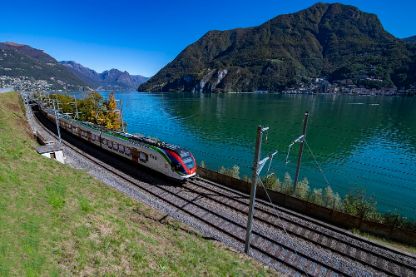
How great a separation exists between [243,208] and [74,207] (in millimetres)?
13586

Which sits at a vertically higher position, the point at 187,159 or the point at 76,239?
the point at 76,239

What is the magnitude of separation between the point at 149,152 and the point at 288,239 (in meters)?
16.6

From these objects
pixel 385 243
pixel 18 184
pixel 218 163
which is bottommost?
pixel 218 163

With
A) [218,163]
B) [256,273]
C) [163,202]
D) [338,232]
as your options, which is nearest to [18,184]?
[163,202]

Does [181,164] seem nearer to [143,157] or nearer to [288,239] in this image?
[143,157]

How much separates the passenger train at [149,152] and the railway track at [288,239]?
2027 millimetres

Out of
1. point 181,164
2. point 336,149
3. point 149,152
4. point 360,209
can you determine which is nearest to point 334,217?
point 360,209

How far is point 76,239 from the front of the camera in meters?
10.5

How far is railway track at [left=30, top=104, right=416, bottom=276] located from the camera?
15102mm

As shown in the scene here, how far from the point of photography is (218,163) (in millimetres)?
47688

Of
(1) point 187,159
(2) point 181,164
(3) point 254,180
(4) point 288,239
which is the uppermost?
Answer: (3) point 254,180

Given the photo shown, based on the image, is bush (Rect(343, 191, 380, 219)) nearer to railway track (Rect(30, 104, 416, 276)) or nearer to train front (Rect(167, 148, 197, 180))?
railway track (Rect(30, 104, 416, 276))

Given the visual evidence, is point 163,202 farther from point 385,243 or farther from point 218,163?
point 218,163

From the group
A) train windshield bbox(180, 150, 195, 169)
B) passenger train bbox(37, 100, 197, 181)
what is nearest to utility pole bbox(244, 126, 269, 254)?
passenger train bbox(37, 100, 197, 181)
